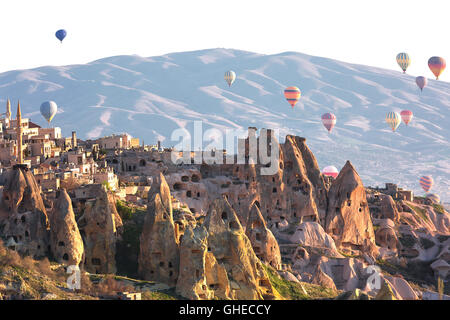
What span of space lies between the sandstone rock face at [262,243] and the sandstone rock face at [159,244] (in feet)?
26.8

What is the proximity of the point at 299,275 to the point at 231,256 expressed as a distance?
39.6 feet

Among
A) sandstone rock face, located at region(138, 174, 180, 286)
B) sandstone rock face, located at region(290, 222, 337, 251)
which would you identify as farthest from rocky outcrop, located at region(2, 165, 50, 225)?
sandstone rock face, located at region(290, 222, 337, 251)

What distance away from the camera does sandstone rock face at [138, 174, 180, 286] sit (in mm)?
57500

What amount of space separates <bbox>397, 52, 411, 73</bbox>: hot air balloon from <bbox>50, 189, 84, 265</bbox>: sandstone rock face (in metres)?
106

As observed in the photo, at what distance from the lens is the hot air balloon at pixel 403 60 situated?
156 metres

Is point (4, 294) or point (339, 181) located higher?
point (339, 181)

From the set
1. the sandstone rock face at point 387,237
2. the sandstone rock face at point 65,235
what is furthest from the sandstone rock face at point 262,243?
the sandstone rock face at point 387,237

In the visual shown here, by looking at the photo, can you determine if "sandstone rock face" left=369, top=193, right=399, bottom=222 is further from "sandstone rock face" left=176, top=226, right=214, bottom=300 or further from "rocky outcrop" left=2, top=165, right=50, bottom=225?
"rocky outcrop" left=2, top=165, right=50, bottom=225
